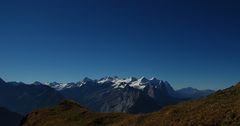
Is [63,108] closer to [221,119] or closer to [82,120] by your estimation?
[82,120]

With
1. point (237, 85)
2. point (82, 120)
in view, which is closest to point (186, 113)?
point (237, 85)

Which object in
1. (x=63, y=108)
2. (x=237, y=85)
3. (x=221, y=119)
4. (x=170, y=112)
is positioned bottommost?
(x=221, y=119)

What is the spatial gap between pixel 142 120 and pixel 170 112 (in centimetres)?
472

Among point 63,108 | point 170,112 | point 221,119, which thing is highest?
point 63,108

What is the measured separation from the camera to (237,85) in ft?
131

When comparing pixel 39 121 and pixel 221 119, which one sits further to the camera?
pixel 39 121

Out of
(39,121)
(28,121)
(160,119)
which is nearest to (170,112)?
(160,119)

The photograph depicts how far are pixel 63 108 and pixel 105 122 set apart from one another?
77.9ft

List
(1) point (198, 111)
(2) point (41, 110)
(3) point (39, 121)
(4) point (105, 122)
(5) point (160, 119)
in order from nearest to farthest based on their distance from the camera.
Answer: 1. (1) point (198, 111)
2. (5) point (160, 119)
3. (4) point (105, 122)
4. (3) point (39, 121)
5. (2) point (41, 110)

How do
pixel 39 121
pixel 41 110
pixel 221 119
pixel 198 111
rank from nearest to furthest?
pixel 221 119, pixel 198 111, pixel 39 121, pixel 41 110

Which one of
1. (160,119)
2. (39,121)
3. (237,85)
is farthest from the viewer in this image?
(39,121)

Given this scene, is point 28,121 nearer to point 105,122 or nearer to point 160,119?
point 105,122

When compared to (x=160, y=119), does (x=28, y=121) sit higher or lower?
higher

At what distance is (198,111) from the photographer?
1305 inches
